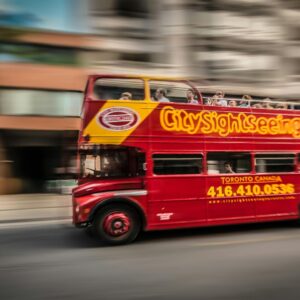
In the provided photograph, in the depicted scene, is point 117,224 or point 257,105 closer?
point 117,224

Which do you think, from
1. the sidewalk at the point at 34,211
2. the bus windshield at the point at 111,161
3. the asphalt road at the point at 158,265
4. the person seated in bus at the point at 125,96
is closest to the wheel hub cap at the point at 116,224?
the asphalt road at the point at 158,265

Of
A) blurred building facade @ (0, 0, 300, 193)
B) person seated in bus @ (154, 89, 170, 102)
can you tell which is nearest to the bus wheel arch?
person seated in bus @ (154, 89, 170, 102)

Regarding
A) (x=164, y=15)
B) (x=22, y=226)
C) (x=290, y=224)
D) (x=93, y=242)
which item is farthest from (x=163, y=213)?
(x=164, y=15)

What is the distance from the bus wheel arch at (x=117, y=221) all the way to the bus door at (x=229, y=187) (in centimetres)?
157

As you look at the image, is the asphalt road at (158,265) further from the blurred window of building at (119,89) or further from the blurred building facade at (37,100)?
the blurred building facade at (37,100)

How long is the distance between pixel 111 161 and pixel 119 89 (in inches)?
56.7

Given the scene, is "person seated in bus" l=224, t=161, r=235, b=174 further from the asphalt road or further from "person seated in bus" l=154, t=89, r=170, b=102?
"person seated in bus" l=154, t=89, r=170, b=102

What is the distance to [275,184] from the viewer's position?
33.4 ft

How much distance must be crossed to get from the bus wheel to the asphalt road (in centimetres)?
23

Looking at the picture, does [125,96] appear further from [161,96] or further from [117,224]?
[117,224]

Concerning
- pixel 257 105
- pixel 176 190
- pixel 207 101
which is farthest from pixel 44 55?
pixel 176 190

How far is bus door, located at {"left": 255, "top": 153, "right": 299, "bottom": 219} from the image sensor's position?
1001 cm

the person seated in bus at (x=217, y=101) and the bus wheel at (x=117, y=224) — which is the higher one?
the person seated in bus at (x=217, y=101)

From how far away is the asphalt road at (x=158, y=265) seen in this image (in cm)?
553
